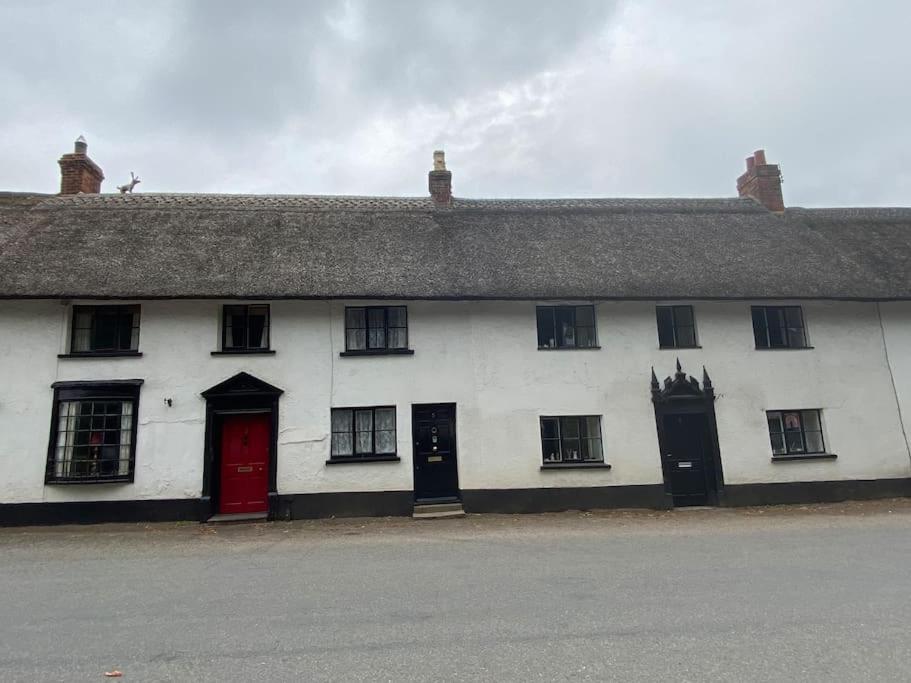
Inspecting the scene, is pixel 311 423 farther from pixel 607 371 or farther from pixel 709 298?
pixel 709 298

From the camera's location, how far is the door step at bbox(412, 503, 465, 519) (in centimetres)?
1265

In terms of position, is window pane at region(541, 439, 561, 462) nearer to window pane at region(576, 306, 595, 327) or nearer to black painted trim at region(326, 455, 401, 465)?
window pane at region(576, 306, 595, 327)

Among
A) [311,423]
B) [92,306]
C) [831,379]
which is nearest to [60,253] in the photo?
[92,306]

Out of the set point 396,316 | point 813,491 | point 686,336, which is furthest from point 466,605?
point 813,491

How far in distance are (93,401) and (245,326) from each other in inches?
142

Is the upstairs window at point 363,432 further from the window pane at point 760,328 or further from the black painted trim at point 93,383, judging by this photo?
the window pane at point 760,328

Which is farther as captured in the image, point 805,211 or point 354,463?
Result: point 805,211

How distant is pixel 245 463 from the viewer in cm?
1301

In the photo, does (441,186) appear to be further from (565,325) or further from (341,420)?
(341,420)

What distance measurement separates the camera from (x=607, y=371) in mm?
13828

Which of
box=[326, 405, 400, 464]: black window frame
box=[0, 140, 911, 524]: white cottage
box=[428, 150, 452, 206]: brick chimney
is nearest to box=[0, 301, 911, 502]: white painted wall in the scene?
box=[0, 140, 911, 524]: white cottage

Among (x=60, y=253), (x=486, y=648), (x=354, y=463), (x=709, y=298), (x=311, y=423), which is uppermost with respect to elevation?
(x=60, y=253)

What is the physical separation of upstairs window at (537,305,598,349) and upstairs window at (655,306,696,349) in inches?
70.3

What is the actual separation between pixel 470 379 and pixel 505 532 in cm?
385
